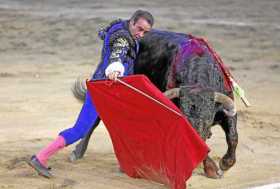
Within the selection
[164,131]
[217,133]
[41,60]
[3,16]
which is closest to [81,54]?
[41,60]

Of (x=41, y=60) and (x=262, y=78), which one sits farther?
(x=41, y=60)

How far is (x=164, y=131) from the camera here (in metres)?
6.76

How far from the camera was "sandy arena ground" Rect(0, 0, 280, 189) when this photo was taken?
7.58 meters

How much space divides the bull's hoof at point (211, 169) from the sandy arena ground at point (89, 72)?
71 mm

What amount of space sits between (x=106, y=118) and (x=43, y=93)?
4212 millimetres

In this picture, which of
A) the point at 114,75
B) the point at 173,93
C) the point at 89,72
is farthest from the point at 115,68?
the point at 89,72

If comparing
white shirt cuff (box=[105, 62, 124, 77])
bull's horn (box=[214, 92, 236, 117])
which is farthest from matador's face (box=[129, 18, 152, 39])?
bull's horn (box=[214, 92, 236, 117])

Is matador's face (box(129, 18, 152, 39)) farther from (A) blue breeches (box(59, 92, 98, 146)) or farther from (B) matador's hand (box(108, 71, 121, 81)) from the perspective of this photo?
(A) blue breeches (box(59, 92, 98, 146))

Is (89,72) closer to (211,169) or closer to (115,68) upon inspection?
(211,169)

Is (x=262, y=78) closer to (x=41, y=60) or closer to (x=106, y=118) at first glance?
(x=41, y=60)

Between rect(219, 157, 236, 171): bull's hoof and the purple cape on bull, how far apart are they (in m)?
1.06

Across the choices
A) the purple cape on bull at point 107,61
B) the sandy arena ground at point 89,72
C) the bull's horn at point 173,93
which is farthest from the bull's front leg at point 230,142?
the purple cape on bull at point 107,61

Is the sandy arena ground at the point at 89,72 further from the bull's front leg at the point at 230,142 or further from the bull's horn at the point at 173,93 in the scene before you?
the bull's horn at the point at 173,93

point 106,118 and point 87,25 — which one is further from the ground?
point 106,118
